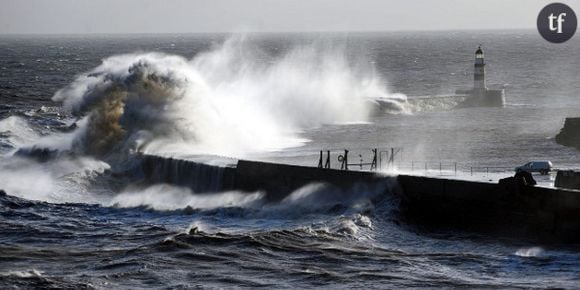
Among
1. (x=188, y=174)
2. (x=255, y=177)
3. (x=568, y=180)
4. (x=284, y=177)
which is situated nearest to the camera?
(x=568, y=180)

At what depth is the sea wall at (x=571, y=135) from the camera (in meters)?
44.5

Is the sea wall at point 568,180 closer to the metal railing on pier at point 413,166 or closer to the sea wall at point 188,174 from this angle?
the metal railing on pier at point 413,166

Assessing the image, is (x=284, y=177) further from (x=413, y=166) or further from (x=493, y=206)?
(x=493, y=206)

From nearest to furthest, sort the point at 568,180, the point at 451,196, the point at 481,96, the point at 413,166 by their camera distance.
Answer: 1. the point at 451,196
2. the point at 568,180
3. the point at 413,166
4. the point at 481,96

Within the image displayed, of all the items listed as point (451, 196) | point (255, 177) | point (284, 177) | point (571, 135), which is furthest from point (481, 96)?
point (451, 196)

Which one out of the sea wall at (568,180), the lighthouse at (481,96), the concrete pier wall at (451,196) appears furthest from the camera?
the lighthouse at (481,96)

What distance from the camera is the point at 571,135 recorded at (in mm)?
44875

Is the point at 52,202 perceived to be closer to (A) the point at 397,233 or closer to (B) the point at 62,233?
(B) the point at 62,233

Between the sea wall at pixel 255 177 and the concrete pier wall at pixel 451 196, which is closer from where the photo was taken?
the concrete pier wall at pixel 451 196

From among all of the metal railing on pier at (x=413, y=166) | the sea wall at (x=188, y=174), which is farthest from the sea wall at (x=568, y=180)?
the sea wall at (x=188, y=174)

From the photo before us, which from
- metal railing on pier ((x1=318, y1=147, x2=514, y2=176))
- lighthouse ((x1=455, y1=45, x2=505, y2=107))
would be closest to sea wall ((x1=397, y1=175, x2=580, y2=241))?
metal railing on pier ((x1=318, y1=147, x2=514, y2=176))

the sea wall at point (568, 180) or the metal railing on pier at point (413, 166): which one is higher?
the sea wall at point (568, 180)

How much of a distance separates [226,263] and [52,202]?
1050cm

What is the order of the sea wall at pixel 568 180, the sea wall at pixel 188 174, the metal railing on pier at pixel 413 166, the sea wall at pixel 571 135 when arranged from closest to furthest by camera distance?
the sea wall at pixel 568 180, the sea wall at pixel 188 174, the metal railing on pier at pixel 413 166, the sea wall at pixel 571 135
